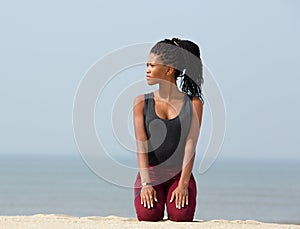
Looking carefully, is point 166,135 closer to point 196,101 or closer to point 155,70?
point 196,101

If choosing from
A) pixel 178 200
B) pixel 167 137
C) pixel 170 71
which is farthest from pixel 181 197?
pixel 170 71

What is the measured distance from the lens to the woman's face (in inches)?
247

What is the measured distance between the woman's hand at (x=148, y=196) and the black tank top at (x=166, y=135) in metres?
0.19

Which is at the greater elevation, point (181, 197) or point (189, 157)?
point (189, 157)

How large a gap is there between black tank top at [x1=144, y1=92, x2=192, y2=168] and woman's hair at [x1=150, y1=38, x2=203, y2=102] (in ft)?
0.57

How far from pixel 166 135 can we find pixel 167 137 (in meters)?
0.02

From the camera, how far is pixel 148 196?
6211mm

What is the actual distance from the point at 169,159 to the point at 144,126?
309 millimetres

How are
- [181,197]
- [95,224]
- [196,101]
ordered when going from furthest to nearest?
1. [196,101]
2. [181,197]
3. [95,224]

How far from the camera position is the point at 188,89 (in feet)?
21.1

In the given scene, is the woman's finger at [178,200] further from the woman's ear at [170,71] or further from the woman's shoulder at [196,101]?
the woman's ear at [170,71]

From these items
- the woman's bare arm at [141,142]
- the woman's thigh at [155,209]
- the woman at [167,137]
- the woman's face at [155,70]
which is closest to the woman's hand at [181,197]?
the woman at [167,137]

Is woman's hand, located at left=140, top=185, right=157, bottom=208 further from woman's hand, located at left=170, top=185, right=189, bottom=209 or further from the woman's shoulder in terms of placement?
the woman's shoulder

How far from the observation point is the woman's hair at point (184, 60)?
20.6 ft
